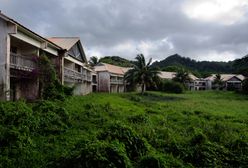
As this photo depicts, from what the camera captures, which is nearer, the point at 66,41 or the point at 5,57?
the point at 5,57

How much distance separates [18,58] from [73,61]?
45.1ft

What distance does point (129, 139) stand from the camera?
11.1 m

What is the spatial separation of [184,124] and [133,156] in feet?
30.4

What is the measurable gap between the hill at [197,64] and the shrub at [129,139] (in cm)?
12032

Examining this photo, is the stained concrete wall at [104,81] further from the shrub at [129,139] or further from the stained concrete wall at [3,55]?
the shrub at [129,139]

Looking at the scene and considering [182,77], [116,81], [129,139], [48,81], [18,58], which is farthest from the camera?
[182,77]

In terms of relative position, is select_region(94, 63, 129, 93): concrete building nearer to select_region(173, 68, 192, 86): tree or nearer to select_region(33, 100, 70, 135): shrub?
select_region(173, 68, 192, 86): tree

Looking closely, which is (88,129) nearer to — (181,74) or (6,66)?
(6,66)

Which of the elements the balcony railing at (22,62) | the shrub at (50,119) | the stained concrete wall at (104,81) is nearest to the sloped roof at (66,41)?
the balcony railing at (22,62)

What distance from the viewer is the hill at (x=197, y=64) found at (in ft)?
436

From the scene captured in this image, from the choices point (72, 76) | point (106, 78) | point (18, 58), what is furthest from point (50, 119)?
point (106, 78)

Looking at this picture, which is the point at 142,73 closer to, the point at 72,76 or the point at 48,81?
the point at 72,76

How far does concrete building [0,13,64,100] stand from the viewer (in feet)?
60.4

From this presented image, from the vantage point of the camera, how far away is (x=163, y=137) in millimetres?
13844
